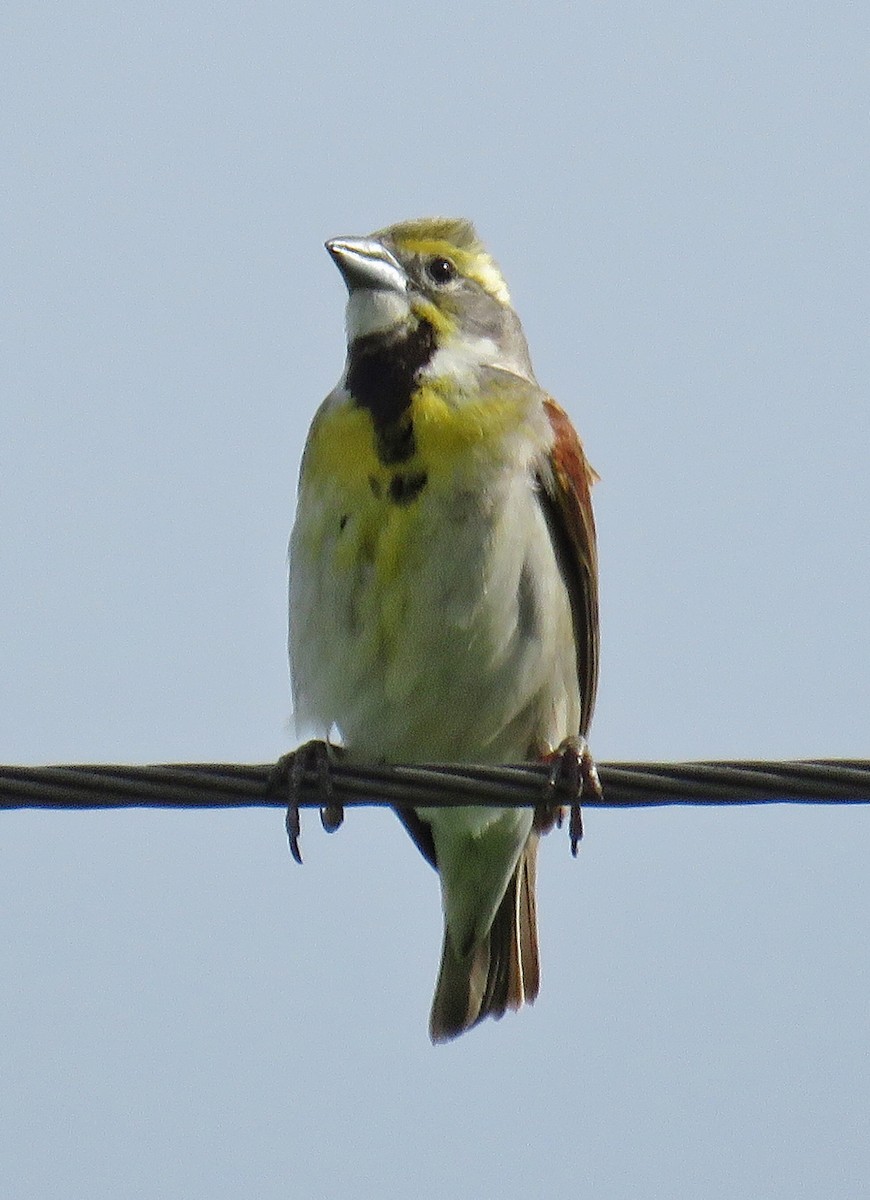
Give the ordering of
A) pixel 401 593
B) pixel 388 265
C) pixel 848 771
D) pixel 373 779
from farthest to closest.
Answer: pixel 388 265, pixel 401 593, pixel 373 779, pixel 848 771

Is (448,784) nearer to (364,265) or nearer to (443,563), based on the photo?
(443,563)

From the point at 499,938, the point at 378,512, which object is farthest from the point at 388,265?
the point at 499,938

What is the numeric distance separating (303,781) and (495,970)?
2397 mm

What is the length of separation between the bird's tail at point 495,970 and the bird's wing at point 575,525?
1.11 m

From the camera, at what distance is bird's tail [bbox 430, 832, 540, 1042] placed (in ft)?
29.5

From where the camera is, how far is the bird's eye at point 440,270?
29.1ft

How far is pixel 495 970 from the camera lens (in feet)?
29.6

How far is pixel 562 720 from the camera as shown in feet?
26.6

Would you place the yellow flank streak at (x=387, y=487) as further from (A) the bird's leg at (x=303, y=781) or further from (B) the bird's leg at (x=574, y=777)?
(B) the bird's leg at (x=574, y=777)

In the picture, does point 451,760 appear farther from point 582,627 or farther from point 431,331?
point 431,331

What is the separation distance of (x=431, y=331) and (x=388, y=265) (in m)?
0.36

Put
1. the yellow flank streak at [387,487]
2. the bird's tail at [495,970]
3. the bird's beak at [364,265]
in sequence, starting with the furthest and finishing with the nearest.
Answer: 1. the bird's tail at [495,970]
2. the bird's beak at [364,265]
3. the yellow flank streak at [387,487]

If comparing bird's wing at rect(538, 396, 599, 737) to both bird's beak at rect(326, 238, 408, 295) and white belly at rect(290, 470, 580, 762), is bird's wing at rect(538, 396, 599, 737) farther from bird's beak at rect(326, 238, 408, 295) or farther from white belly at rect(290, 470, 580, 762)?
bird's beak at rect(326, 238, 408, 295)

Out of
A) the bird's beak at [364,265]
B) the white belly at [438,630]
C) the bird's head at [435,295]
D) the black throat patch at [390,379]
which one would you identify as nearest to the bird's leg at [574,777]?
the white belly at [438,630]
